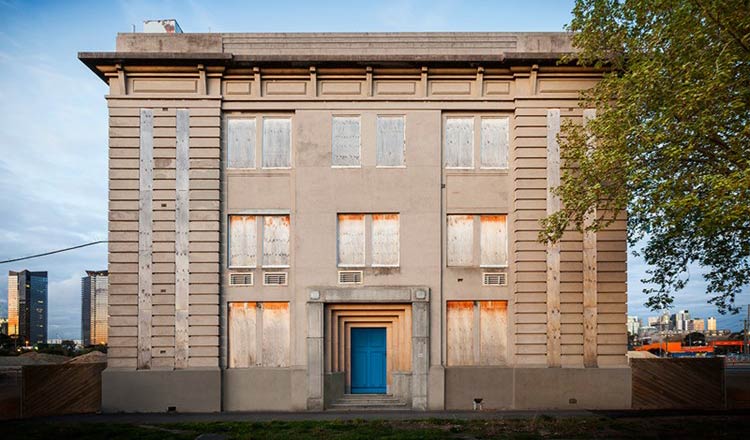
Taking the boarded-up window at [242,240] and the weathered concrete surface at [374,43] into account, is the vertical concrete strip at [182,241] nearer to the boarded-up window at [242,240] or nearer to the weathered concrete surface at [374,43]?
the boarded-up window at [242,240]

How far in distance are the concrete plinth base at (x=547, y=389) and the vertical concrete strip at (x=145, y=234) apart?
30.5 feet

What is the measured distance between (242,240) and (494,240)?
26.2 ft

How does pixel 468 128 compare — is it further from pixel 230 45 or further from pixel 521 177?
pixel 230 45

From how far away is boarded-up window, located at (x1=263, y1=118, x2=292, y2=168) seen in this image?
63.8 ft

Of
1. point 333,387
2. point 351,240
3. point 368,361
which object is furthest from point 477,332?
point 351,240

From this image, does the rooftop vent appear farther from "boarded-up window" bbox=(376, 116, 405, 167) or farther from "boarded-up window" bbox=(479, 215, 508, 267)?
"boarded-up window" bbox=(479, 215, 508, 267)

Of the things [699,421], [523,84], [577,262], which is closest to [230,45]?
[523,84]

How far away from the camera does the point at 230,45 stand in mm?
19625

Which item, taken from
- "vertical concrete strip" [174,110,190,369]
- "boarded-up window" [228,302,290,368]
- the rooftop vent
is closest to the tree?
"boarded-up window" [228,302,290,368]

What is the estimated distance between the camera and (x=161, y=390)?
18.4 m

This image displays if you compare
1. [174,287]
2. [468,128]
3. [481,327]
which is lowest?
[481,327]

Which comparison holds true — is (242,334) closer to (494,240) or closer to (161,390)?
(161,390)

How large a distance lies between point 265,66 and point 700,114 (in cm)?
1231

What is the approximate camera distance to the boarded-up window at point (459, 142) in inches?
766
